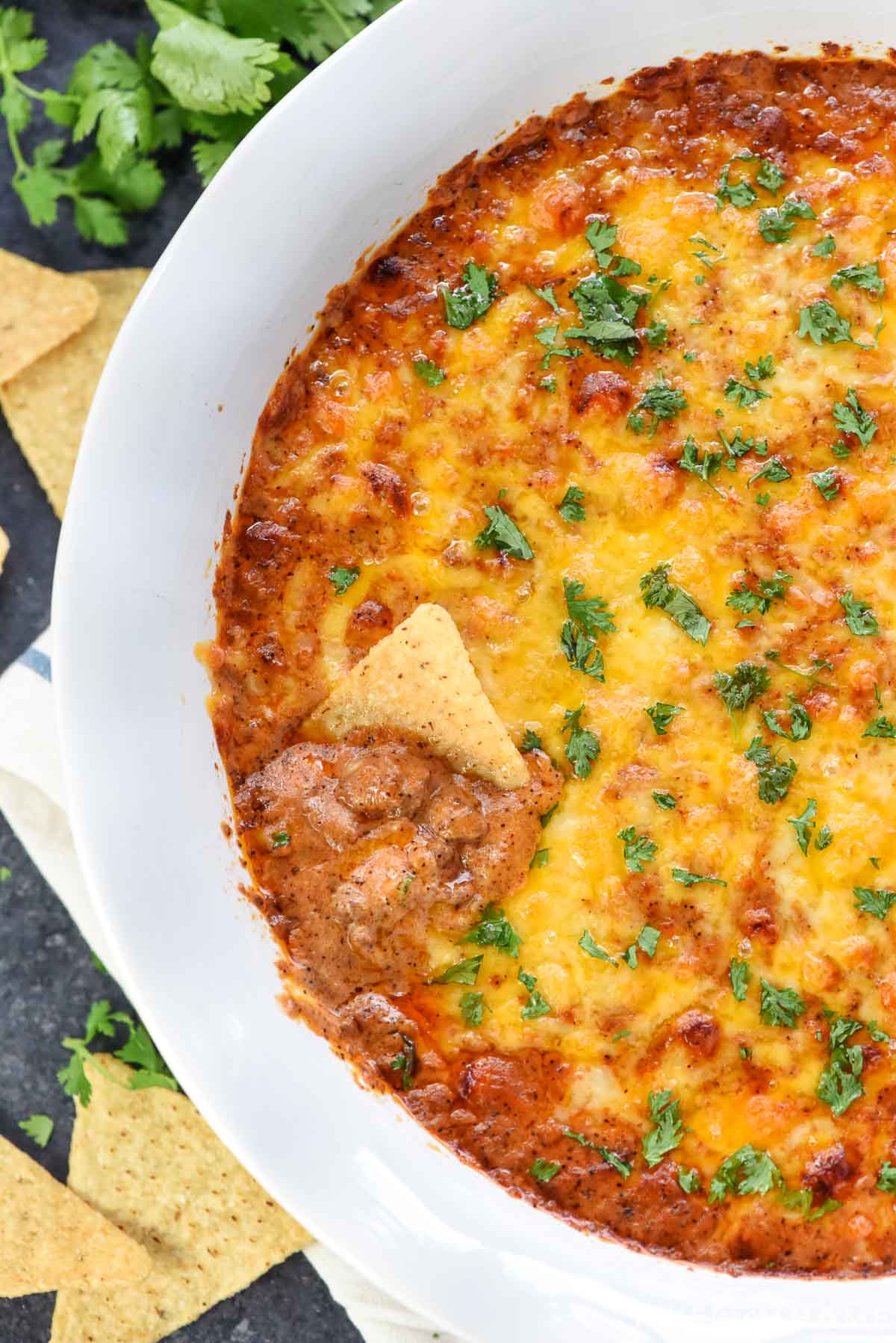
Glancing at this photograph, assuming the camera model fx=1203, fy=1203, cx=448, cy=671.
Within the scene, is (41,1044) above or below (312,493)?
below

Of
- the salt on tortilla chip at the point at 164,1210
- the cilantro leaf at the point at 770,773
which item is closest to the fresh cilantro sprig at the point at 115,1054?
the salt on tortilla chip at the point at 164,1210

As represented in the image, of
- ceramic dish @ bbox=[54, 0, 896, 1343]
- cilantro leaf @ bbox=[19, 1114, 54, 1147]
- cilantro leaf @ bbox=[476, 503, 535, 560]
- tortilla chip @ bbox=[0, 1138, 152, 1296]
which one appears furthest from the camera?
cilantro leaf @ bbox=[19, 1114, 54, 1147]

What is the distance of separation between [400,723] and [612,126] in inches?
64.1

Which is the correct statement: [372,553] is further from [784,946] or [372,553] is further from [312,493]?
[784,946]

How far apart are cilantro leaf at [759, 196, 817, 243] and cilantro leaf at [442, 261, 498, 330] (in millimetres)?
690

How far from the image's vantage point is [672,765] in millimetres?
2979

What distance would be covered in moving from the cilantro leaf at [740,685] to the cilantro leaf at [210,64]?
6.18ft

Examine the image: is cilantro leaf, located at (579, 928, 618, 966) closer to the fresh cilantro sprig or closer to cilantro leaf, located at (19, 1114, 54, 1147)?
the fresh cilantro sprig

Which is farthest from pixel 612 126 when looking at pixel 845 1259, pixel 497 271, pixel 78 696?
pixel 845 1259

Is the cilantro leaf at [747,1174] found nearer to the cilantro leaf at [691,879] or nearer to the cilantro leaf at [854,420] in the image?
the cilantro leaf at [691,879]

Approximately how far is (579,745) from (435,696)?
0.38 metres

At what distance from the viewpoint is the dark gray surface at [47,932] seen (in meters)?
3.61

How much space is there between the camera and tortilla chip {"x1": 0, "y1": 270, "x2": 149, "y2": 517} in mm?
3682

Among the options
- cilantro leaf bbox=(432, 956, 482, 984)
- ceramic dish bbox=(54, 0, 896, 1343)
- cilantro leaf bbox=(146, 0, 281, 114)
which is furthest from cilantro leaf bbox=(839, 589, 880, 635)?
cilantro leaf bbox=(146, 0, 281, 114)
